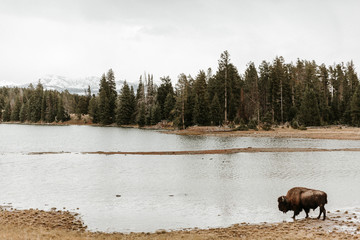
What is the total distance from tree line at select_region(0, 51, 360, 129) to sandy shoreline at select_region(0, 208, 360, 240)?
207 ft

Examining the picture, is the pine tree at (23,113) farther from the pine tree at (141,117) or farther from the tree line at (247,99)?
the pine tree at (141,117)

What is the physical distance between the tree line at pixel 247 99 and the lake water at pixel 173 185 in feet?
145

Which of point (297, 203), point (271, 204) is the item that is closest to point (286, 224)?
point (297, 203)

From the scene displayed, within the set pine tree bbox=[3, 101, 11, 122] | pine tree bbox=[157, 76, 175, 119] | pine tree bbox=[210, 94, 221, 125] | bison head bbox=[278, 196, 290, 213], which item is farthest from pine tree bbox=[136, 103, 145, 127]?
pine tree bbox=[3, 101, 11, 122]

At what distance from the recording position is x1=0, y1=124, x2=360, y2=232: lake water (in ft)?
56.2

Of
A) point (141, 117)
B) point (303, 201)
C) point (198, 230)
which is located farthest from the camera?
point (141, 117)

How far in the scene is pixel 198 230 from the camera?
14562 millimetres

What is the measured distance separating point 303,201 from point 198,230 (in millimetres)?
5730

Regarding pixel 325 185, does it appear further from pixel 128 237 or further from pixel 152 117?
pixel 152 117

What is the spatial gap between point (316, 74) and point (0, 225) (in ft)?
386

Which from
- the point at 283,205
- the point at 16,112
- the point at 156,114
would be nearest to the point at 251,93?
the point at 156,114

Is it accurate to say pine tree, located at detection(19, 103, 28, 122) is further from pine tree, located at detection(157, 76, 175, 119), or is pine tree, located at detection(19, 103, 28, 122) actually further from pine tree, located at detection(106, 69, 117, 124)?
pine tree, located at detection(157, 76, 175, 119)

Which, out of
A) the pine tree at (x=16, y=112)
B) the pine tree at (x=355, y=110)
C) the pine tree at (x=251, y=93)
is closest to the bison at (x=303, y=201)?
the pine tree at (x=355, y=110)

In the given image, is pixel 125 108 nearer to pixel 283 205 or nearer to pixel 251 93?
pixel 251 93
